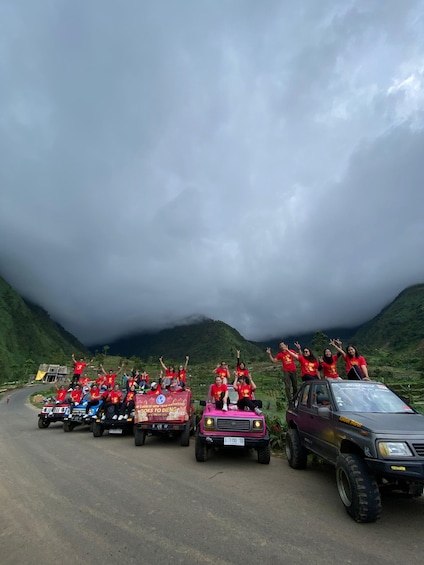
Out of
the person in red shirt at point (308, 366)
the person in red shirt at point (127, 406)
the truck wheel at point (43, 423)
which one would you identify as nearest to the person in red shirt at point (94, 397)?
the person in red shirt at point (127, 406)

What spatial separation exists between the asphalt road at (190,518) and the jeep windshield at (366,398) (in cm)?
131

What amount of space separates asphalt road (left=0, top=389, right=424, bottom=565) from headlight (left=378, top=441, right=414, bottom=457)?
0.88 meters

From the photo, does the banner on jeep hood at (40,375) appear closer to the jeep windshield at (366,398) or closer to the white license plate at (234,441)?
the white license plate at (234,441)

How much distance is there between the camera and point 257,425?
7191 mm

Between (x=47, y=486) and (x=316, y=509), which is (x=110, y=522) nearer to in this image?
(x=47, y=486)

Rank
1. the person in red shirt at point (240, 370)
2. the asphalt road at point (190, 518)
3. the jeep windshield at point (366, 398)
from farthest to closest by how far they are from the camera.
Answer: the person in red shirt at point (240, 370) → the jeep windshield at point (366, 398) → the asphalt road at point (190, 518)

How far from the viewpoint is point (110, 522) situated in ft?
13.7

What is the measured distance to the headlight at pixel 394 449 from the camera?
3979 millimetres

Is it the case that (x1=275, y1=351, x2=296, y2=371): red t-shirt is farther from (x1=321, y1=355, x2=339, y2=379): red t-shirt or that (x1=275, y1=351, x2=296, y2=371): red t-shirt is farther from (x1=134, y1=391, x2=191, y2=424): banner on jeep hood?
(x1=134, y1=391, x2=191, y2=424): banner on jeep hood

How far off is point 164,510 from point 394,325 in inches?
4927

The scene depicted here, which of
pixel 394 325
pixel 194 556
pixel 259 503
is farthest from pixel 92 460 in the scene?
pixel 394 325

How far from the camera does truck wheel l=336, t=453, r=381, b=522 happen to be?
4000 millimetres

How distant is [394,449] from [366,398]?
5.32 ft

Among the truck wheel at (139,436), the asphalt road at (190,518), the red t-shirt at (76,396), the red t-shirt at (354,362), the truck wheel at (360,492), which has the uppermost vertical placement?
the red t-shirt at (354,362)
